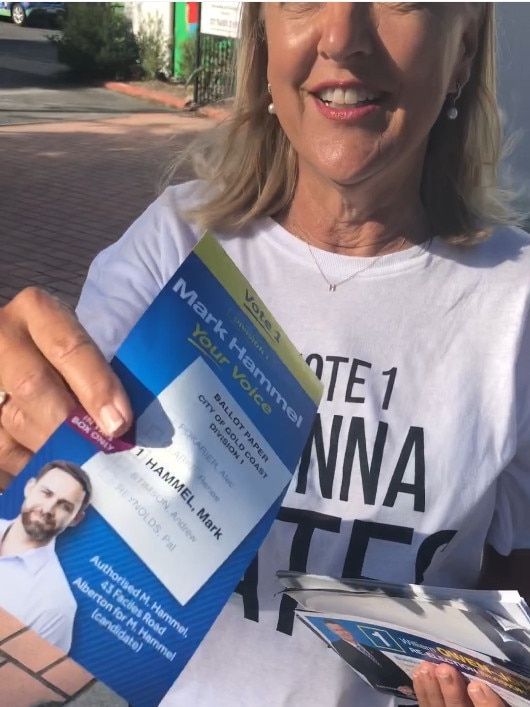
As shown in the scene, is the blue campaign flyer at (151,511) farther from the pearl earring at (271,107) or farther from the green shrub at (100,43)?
the green shrub at (100,43)

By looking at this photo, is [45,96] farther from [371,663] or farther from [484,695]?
[484,695]

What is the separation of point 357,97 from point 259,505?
597 millimetres

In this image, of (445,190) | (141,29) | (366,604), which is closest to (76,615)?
(366,604)

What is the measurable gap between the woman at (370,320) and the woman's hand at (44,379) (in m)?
0.20

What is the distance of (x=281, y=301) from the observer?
1.18m

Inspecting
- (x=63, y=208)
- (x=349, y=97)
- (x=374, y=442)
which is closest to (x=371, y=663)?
(x=374, y=442)

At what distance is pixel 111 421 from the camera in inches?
26.0

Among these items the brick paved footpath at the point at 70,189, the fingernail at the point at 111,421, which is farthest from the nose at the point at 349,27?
the brick paved footpath at the point at 70,189

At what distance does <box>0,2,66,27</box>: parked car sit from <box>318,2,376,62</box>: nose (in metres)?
22.0

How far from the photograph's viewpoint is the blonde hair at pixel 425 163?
1234 mm

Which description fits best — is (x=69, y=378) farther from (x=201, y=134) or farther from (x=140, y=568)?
(x=201, y=134)

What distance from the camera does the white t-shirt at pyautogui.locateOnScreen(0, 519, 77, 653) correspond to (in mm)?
650

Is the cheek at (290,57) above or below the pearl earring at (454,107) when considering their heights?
above

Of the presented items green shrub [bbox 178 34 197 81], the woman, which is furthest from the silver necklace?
green shrub [bbox 178 34 197 81]
